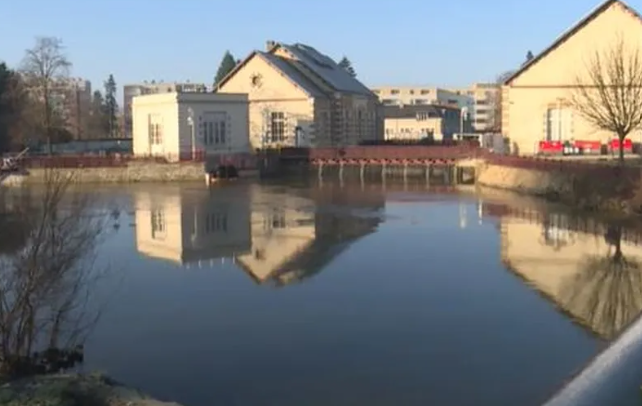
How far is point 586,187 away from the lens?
3078 cm

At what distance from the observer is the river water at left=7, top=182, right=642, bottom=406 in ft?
36.4

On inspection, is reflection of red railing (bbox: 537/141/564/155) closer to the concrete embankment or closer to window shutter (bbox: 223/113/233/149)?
the concrete embankment

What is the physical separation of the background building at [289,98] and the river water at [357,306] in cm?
2883

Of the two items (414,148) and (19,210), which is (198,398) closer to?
(19,210)

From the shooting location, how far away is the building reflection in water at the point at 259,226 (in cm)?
2058

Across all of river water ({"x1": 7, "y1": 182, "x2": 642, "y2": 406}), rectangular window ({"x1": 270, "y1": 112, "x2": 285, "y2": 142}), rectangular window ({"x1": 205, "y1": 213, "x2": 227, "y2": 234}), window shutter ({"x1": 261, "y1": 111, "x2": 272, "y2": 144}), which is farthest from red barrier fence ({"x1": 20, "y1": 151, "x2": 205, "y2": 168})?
river water ({"x1": 7, "y1": 182, "x2": 642, "y2": 406})

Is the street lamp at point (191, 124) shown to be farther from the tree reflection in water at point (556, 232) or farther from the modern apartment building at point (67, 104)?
the tree reflection in water at point (556, 232)

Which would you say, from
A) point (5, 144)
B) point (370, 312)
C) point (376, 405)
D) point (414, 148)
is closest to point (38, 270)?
point (376, 405)

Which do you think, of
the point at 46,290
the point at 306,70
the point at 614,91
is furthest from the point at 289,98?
the point at 46,290

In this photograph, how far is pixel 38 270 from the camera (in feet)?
36.7

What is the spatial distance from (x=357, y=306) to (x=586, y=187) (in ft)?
58.8

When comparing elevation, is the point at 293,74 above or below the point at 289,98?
above

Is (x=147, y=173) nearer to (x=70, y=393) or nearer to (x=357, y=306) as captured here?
(x=357, y=306)

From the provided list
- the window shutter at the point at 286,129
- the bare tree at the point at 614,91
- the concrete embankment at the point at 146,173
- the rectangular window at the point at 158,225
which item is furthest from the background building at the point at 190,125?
the bare tree at the point at 614,91
